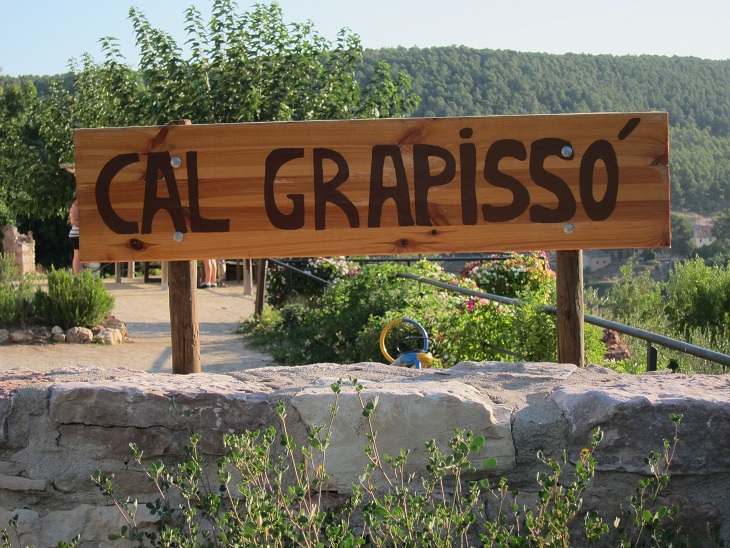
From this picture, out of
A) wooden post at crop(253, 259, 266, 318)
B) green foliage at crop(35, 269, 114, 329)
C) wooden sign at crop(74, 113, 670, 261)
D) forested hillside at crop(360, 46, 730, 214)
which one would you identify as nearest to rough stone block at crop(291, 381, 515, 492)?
wooden sign at crop(74, 113, 670, 261)

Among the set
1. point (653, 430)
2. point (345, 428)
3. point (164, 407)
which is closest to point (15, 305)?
point (164, 407)

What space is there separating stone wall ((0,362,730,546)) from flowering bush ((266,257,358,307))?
841 cm

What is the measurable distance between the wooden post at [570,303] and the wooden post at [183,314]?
4.24ft

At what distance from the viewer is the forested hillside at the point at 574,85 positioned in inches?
1497

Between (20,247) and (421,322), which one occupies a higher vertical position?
(20,247)

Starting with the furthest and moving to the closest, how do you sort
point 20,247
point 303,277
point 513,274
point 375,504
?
point 20,247
point 303,277
point 513,274
point 375,504

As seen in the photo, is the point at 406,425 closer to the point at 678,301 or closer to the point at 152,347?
the point at 152,347

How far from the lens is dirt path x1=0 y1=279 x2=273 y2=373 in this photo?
24.6 feet

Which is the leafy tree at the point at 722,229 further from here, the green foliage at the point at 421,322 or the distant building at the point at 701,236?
the green foliage at the point at 421,322

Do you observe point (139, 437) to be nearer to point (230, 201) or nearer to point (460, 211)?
point (230, 201)

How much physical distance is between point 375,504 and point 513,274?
24.9 ft

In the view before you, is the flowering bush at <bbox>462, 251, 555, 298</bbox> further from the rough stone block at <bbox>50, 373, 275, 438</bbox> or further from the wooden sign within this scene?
the rough stone block at <bbox>50, 373, 275, 438</bbox>

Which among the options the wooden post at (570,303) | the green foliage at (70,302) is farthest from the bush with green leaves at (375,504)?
the green foliage at (70,302)

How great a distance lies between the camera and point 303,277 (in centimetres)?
1154
